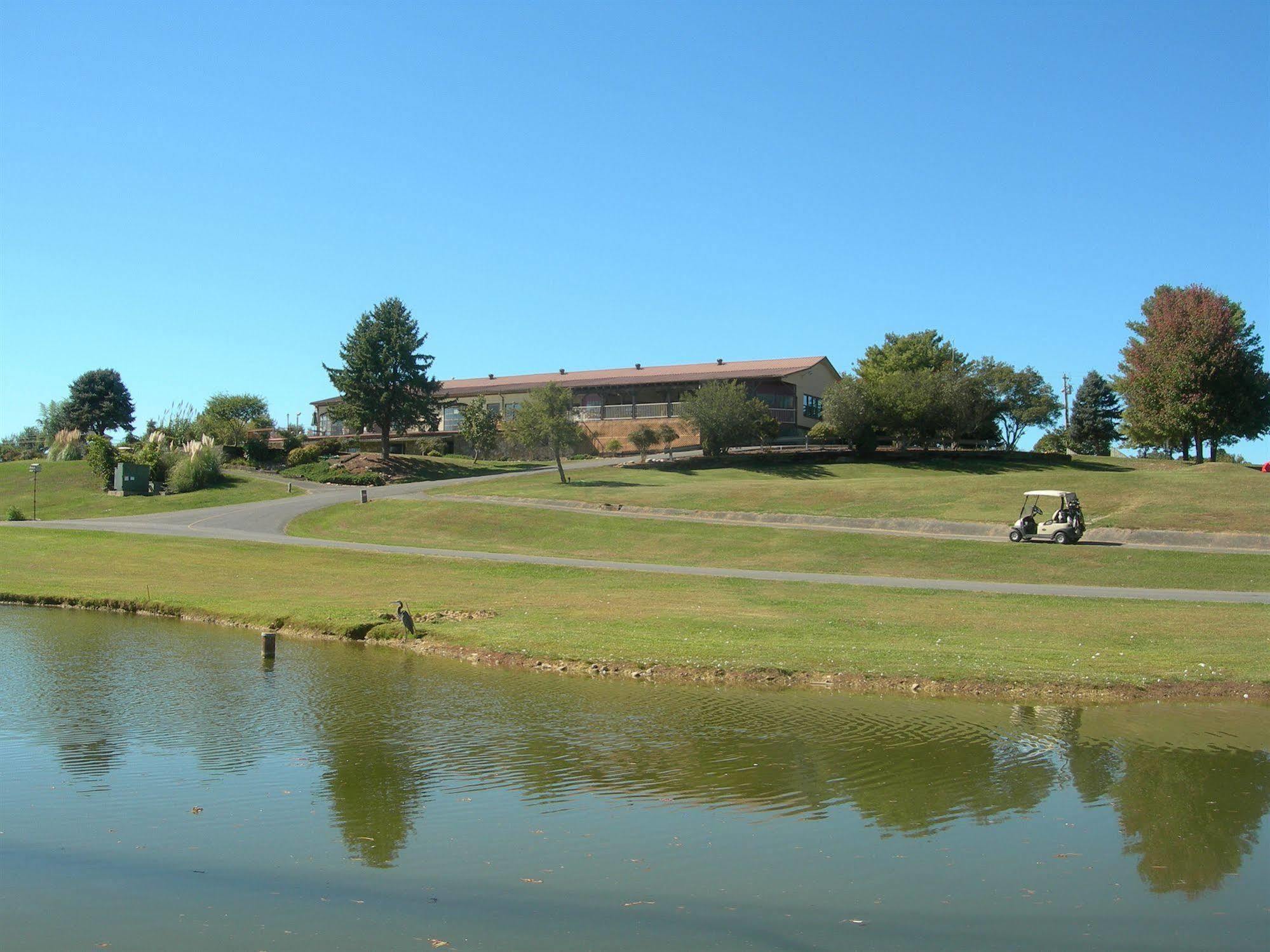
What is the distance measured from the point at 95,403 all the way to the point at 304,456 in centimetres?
5713

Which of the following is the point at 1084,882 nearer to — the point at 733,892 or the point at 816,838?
the point at 816,838

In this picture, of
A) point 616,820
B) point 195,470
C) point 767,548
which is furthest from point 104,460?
point 616,820

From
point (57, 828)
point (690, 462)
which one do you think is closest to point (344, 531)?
point (690, 462)

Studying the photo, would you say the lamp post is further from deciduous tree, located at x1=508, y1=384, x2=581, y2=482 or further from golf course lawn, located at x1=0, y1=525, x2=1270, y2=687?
deciduous tree, located at x1=508, y1=384, x2=581, y2=482

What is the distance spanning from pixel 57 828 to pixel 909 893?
8.22 meters

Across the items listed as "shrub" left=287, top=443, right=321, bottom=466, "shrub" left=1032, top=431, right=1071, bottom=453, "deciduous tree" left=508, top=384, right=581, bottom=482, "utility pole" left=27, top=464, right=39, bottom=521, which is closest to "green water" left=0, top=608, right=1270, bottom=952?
"deciduous tree" left=508, top=384, right=581, bottom=482

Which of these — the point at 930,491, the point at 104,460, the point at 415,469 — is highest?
the point at 104,460

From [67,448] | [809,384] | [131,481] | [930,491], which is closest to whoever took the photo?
[930,491]

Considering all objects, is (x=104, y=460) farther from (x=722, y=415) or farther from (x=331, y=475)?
(x=722, y=415)

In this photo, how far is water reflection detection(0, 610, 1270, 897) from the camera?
11.0 metres

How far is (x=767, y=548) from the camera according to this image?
132 ft

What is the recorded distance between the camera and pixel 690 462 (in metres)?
70.4

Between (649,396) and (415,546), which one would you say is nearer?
(415,546)

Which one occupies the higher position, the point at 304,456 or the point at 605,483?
the point at 304,456
